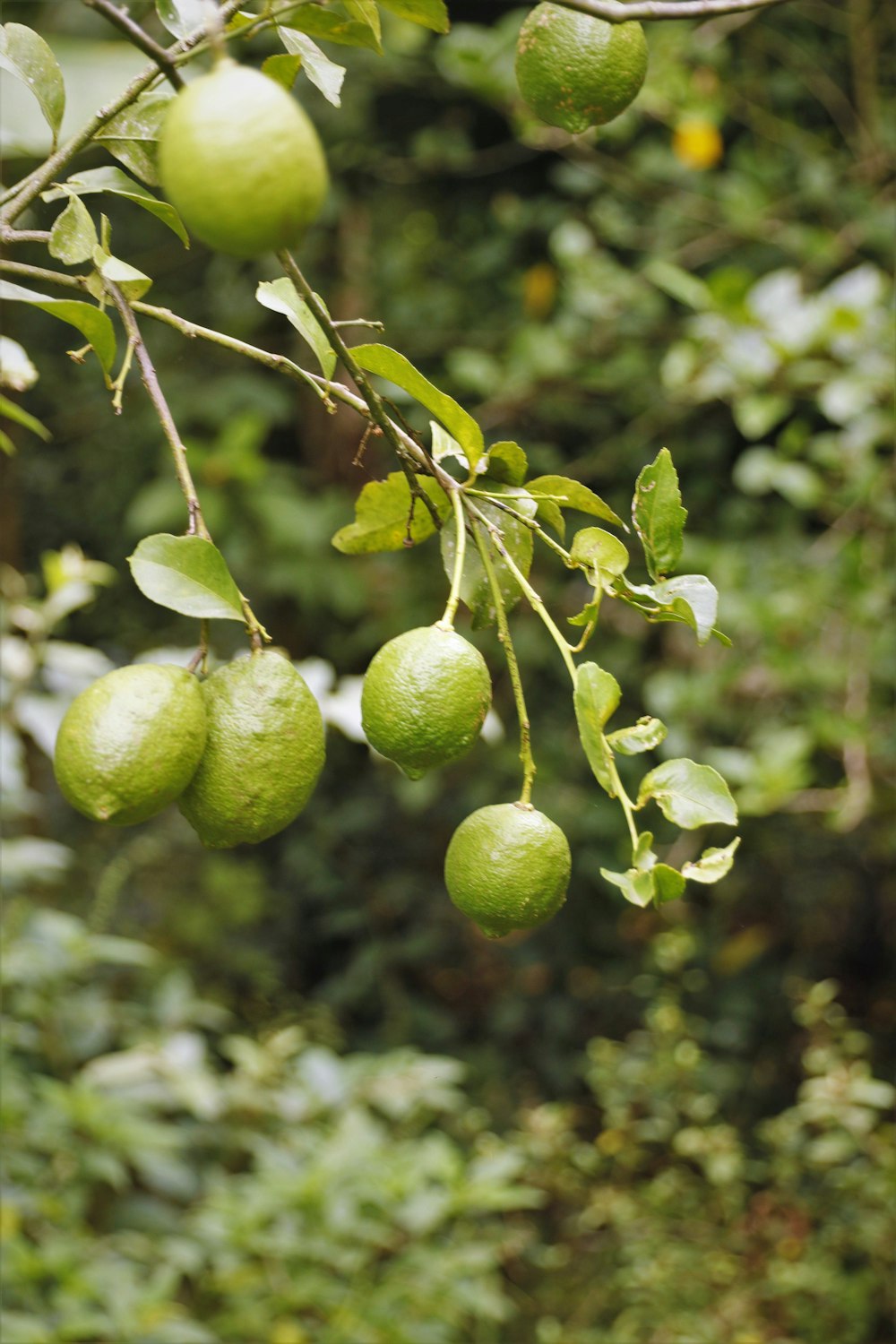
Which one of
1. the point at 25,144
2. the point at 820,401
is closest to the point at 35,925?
the point at 25,144

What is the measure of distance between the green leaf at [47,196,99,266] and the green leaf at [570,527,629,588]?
0.21 m

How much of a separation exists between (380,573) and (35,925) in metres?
1.10

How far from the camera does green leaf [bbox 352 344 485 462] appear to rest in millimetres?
400

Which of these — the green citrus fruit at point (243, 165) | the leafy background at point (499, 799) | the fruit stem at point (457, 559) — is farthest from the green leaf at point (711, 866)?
the leafy background at point (499, 799)

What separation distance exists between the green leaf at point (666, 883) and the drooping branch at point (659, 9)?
0.26 metres

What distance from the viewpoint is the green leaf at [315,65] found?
435mm

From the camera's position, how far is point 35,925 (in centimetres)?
139

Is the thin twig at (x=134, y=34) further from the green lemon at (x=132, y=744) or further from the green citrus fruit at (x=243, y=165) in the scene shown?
the green lemon at (x=132, y=744)

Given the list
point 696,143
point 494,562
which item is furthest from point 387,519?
point 696,143

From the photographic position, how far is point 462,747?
0.43m

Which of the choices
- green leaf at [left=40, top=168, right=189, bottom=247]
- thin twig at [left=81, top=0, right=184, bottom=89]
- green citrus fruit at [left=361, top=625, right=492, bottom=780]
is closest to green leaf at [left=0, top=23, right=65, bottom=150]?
green leaf at [left=40, top=168, right=189, bottom=247]

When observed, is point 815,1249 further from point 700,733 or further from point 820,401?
point 820,401

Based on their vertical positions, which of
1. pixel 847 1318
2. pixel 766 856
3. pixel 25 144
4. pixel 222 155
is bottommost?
pixel 847 1318

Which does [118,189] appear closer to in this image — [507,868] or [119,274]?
[119,274]
